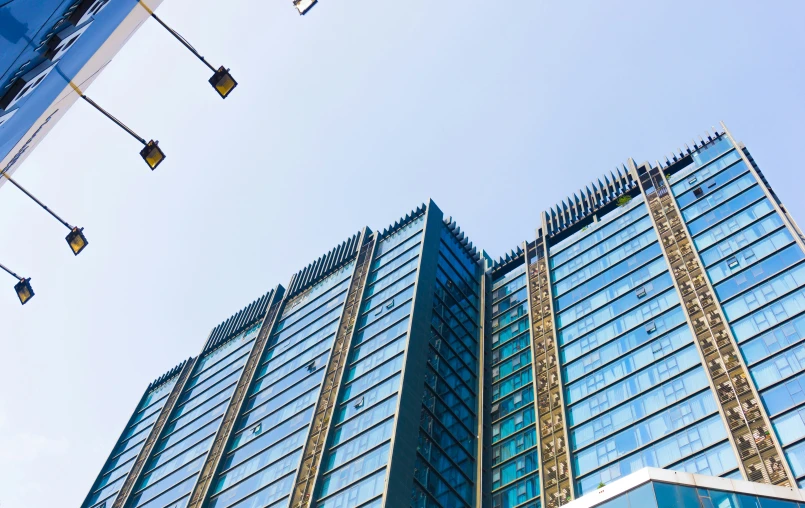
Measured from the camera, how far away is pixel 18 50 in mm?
18469

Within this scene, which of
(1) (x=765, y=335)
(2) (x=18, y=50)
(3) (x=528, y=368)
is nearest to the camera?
(2) (x=18, y=50)

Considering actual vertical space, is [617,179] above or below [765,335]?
above

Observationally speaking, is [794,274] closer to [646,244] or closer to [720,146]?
[646,244]

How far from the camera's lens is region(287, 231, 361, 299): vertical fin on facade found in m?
93.6

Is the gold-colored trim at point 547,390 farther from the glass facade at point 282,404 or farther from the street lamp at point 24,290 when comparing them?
the street lamp at point 24,290

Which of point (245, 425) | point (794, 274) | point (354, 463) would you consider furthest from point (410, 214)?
point (794, 274)

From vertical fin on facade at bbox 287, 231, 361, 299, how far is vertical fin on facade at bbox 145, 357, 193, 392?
22.7 metres

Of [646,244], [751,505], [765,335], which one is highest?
[646,244]

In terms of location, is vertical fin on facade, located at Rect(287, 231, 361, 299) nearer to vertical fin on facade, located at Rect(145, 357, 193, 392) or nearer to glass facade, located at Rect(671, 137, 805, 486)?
vertical fin on facade, located at Rect(145, 357, 193, 392)

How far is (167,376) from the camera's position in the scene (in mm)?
109750

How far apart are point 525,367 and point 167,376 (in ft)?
201

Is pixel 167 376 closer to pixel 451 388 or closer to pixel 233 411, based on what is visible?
pixel 233 411

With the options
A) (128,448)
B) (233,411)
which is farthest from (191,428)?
(128,448)

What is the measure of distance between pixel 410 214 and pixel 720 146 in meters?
36.2
